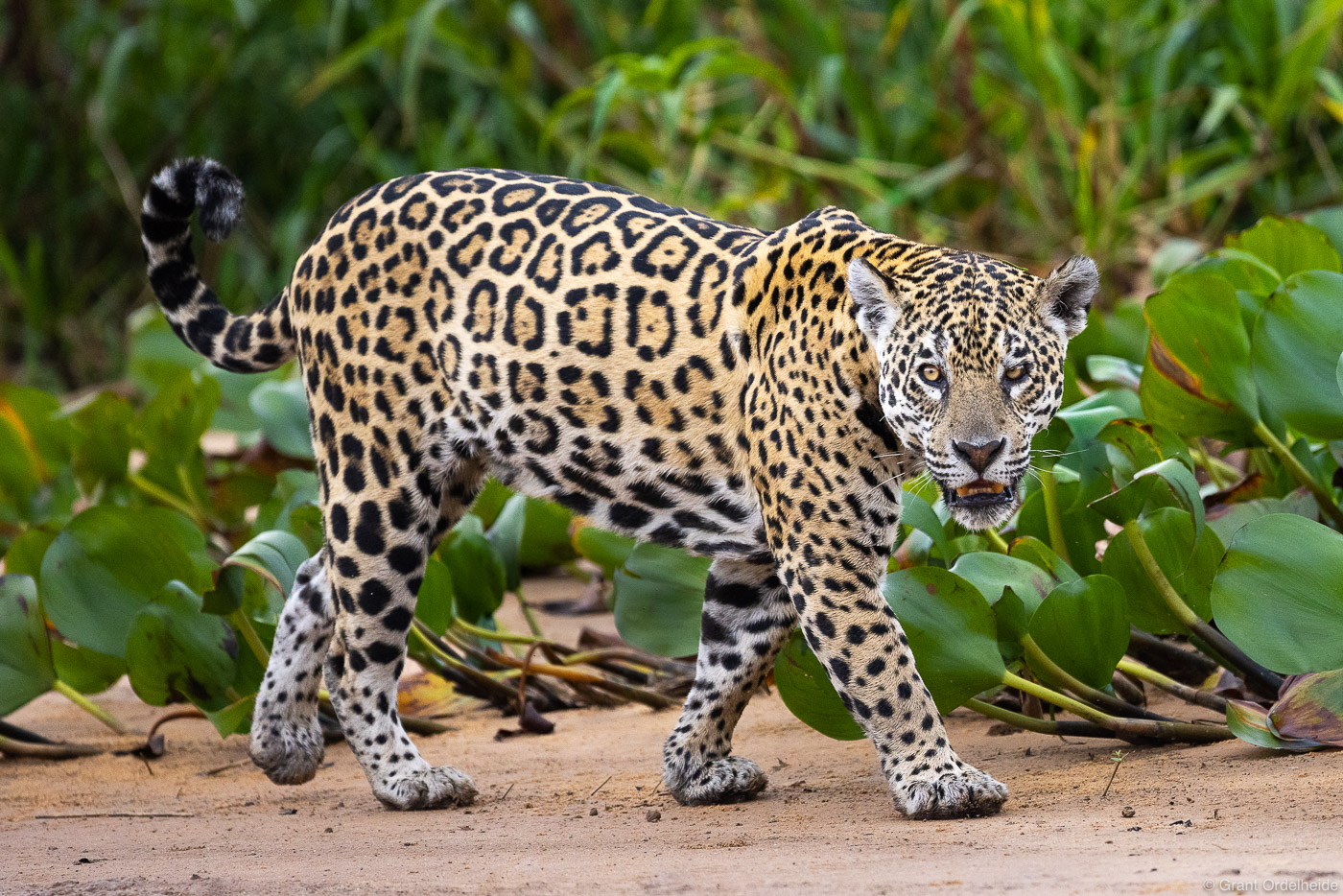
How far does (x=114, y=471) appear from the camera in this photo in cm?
672

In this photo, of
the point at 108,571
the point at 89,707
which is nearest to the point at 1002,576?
the point at 108,571

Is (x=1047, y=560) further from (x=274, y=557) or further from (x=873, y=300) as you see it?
(x=274, y=557)

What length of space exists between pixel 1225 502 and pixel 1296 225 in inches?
40.7

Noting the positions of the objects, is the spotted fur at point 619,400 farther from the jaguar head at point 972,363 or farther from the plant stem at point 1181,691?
the plant stem at point 1181,691

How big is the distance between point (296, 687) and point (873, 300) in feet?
7.23

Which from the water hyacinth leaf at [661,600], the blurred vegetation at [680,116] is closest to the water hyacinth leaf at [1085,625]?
the water hyacinth leaf at [661,600]

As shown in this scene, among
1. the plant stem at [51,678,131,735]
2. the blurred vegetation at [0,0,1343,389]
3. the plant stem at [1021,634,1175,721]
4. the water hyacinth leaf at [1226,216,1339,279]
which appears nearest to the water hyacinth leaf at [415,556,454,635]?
the plant stem at [51,678,131,735]

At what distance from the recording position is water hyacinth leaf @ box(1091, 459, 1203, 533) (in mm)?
3920

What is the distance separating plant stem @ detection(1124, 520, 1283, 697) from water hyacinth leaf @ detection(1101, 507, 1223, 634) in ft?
0.08

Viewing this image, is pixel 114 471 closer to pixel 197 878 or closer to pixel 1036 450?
pixel 197 878

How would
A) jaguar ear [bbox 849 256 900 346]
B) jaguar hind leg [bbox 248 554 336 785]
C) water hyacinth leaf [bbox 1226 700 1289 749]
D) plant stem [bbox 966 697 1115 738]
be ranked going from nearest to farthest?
water hyacinth leaf [bbox 1226 700 1289 749] → jaguar ear [bbox 849 256 900 346] → plant stem [bbox 966 697 1115 738] → jaguar hind leg [bbox 248 554 336 785]

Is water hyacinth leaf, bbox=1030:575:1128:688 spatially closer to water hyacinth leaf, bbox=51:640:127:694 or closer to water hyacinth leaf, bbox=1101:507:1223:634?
water hyacinth leaf, bbox=1101:507:1223:634

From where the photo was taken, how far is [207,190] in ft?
15.5

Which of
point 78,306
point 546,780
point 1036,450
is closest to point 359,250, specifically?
point 546,780
